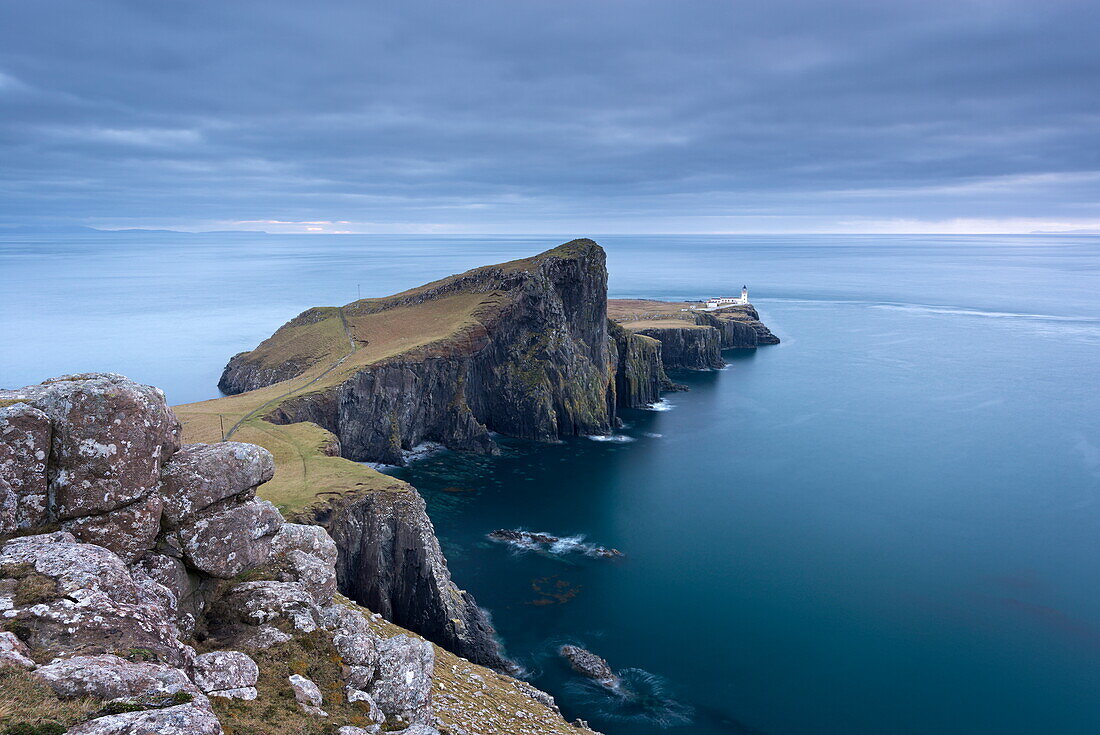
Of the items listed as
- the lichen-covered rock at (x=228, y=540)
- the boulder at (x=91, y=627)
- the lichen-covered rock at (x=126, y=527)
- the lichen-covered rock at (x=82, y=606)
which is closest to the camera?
the boulder at (x=91, y=627)

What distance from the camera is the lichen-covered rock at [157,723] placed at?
44.7 feet

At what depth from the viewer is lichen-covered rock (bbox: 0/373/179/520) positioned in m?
20.1

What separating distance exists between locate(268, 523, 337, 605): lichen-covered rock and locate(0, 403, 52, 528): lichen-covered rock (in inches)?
346

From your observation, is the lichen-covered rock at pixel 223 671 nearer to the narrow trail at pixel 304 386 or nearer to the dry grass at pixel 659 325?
the narrow trail at pixel 304 386

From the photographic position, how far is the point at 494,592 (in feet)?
205

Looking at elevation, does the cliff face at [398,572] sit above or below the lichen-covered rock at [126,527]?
below

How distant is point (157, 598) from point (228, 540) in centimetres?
373

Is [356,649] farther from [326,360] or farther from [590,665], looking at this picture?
[326,360]

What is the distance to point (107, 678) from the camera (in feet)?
48.8

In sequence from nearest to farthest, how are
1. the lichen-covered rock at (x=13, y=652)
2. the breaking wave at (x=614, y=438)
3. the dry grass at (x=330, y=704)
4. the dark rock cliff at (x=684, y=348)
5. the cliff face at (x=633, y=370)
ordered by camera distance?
the lichen-covered rock at (x=13, y=652)
the dry grass at (x=330, y=704)
the breaking wave at (x=614, y=438)
the cliff face at (x=633, y=370)
the dark rock cliff at (x=684, y=348)

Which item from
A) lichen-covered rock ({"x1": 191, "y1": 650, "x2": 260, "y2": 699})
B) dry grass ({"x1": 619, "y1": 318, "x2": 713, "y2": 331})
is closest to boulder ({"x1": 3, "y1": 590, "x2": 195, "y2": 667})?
lichen-covered rock ({"x1": 191, "y1": 650, "x2": 260, "y2": 699})

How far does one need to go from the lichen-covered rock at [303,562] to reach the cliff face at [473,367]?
59285 mm

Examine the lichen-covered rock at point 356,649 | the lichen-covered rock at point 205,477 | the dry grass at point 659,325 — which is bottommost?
the lichen-covered rock at point 356,649

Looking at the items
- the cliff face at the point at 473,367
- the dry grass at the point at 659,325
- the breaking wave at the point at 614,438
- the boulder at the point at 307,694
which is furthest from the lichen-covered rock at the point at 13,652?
the dry grass at the point at 659,325
